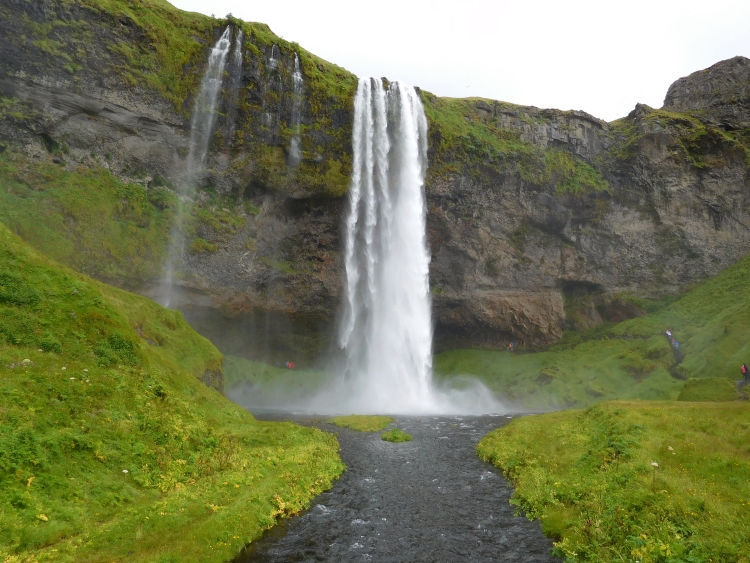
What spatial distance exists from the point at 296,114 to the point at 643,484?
50.8 meters

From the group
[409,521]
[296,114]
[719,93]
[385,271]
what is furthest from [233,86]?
[719,93]

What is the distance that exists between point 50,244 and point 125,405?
90.8 ft

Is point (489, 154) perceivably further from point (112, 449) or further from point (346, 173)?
point (112, 449)

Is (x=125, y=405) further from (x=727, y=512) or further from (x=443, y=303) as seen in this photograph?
(x=443, y=303)

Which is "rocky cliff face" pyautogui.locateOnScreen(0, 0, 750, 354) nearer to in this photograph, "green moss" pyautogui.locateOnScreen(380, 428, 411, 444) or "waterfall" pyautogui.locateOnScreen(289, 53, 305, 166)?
"waterfall" pyautogui.locateOnScreen(289, 53, 305, 166)

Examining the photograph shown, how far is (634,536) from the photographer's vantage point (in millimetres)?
11172

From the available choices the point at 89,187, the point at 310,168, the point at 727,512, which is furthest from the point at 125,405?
the point at 310,168

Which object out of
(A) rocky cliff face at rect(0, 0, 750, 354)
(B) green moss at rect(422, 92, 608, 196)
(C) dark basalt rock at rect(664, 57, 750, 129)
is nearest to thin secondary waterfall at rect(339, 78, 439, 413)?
(A) rocky cliff face at rect(0, 0, 750, 354)

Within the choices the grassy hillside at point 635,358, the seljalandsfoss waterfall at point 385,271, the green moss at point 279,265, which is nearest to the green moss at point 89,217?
the green moss at point 279,265

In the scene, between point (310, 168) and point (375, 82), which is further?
point (375, 82)

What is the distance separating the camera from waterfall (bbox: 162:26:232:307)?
1898 inches

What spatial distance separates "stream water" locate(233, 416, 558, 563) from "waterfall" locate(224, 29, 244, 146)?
4061 cm

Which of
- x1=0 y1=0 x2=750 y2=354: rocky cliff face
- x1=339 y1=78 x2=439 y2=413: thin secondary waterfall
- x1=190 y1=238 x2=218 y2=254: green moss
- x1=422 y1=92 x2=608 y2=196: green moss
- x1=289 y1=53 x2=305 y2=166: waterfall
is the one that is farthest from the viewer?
x1=422 y1=92 x2=608 y2=196: green moss

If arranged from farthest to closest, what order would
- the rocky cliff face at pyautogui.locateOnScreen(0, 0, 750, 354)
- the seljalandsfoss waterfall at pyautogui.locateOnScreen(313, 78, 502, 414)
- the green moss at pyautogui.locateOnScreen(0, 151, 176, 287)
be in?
the seljalandsfoss waterfall at pyautogui.locateOnScreen(313, 78, 502, 414), the rocky cliff face at pyautogui.locateOnScreen(0, 0, 750, 354), the green moss at pyautogui.locateOnScreen(0, 151, 176, 287)
